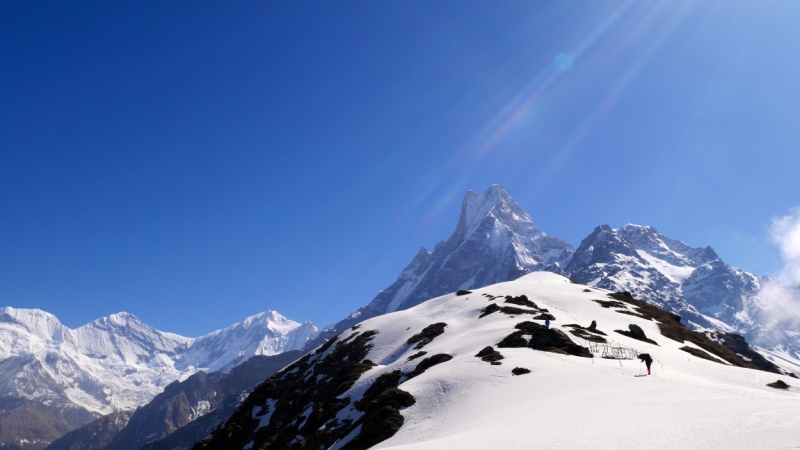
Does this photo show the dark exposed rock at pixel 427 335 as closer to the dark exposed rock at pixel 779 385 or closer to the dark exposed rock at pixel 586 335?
the dark exposed rock at pixel 586 335

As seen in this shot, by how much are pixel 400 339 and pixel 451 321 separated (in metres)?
8.82

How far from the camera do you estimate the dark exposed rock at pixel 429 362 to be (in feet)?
153

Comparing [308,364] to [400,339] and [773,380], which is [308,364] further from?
[773,380]

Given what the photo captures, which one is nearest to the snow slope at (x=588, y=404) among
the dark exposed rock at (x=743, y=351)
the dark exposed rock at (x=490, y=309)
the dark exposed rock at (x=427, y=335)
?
the dark exposed rock at (x=427, y=335)

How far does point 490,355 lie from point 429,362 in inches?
335

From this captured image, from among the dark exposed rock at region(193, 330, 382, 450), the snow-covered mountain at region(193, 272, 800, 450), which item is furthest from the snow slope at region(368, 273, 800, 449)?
the dark exposed rock at region(193, 330, 382, 450)

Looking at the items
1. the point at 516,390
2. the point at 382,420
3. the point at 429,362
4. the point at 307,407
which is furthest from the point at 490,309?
→ the point at 382,420

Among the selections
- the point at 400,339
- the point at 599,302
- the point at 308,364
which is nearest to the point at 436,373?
the point at 400,339

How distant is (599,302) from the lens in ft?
279

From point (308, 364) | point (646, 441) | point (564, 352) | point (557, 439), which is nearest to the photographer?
point (646, 441)

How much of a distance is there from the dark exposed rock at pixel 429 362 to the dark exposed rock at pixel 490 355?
4.25 meters

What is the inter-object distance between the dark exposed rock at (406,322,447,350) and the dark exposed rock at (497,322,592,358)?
1543cm

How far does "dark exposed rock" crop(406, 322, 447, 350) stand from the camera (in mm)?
62750

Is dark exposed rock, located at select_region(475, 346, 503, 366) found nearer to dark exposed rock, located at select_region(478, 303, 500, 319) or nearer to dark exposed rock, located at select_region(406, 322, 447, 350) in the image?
dark exposed rock, located at select_region(406, 322, 447, 350)
